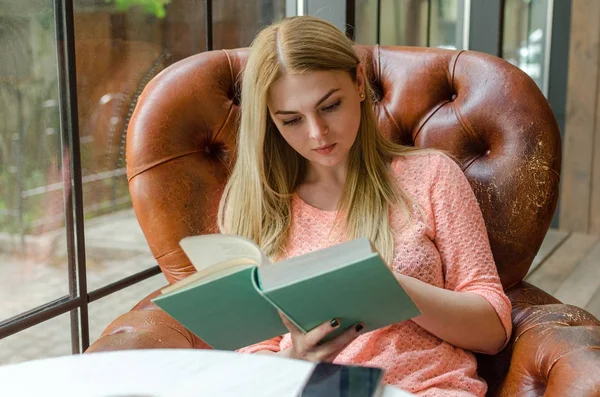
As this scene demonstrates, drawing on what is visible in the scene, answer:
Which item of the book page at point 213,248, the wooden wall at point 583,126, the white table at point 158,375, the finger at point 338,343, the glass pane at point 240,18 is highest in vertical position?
the glass pane at point 240,18

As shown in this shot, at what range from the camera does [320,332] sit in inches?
38.9

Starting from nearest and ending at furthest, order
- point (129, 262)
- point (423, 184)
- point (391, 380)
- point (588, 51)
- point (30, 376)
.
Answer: point (30, 376)
point (391, 380)
point (423, 184)
point (129, 262)
point (588, 51)

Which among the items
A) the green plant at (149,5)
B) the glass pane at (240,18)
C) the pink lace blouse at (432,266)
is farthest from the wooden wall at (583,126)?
the pink lace blouse at (432,266)

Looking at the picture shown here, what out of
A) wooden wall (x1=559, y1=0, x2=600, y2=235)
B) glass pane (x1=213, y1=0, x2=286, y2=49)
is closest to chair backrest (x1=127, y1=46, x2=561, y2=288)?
glass pane (x1=213, y1=0, x2=286, y2=49)

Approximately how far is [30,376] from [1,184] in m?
0.70

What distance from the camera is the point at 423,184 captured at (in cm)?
139

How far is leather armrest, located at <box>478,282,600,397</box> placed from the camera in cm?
111

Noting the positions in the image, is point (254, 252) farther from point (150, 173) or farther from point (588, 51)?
point (588, 51)

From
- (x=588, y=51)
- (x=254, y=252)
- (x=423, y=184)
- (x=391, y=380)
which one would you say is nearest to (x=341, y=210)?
(x=423, y=184)

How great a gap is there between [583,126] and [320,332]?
3.80m

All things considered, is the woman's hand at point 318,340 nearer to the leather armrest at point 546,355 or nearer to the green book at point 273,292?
the green book at point 273,292

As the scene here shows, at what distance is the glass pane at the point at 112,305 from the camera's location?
5.69 feet

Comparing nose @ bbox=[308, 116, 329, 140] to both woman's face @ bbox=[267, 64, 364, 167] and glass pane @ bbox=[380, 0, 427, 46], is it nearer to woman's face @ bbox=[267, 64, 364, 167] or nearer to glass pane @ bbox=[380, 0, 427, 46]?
woman's face @ bbox=[267, 64, 364, 167]

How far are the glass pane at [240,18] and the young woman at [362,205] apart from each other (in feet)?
2.29
